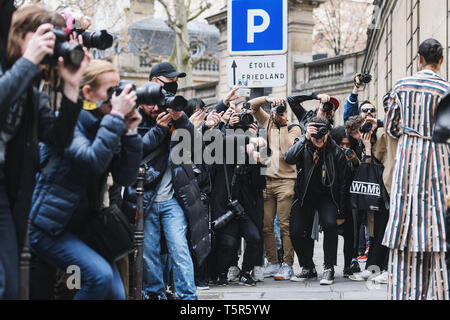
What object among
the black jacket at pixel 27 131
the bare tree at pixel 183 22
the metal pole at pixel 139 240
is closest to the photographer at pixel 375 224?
the metal pole at pixel 139 240

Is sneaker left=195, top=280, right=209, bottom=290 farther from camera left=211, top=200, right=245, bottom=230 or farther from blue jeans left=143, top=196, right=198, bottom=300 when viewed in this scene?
blue jeans left=143, top=196, right=198, bottom=300

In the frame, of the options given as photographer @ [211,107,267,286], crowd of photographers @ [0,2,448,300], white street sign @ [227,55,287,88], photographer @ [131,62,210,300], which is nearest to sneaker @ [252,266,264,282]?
crowd of photographers @ [0,2,448,300]

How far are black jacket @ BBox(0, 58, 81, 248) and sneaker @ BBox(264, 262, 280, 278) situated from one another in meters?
5.64

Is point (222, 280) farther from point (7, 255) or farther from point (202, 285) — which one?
point (7, 255)

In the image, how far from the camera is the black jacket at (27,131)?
12.6 feet

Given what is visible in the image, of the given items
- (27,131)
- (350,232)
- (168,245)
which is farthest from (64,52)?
(350,232)

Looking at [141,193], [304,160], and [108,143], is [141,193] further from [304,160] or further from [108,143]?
[304,160]

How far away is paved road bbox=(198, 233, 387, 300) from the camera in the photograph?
7793 millimetres

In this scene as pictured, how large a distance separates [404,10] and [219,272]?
32.4 ft

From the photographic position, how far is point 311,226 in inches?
357

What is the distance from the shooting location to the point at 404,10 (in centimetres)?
1691

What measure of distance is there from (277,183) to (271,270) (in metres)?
1.05

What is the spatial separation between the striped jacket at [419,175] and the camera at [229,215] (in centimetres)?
307
